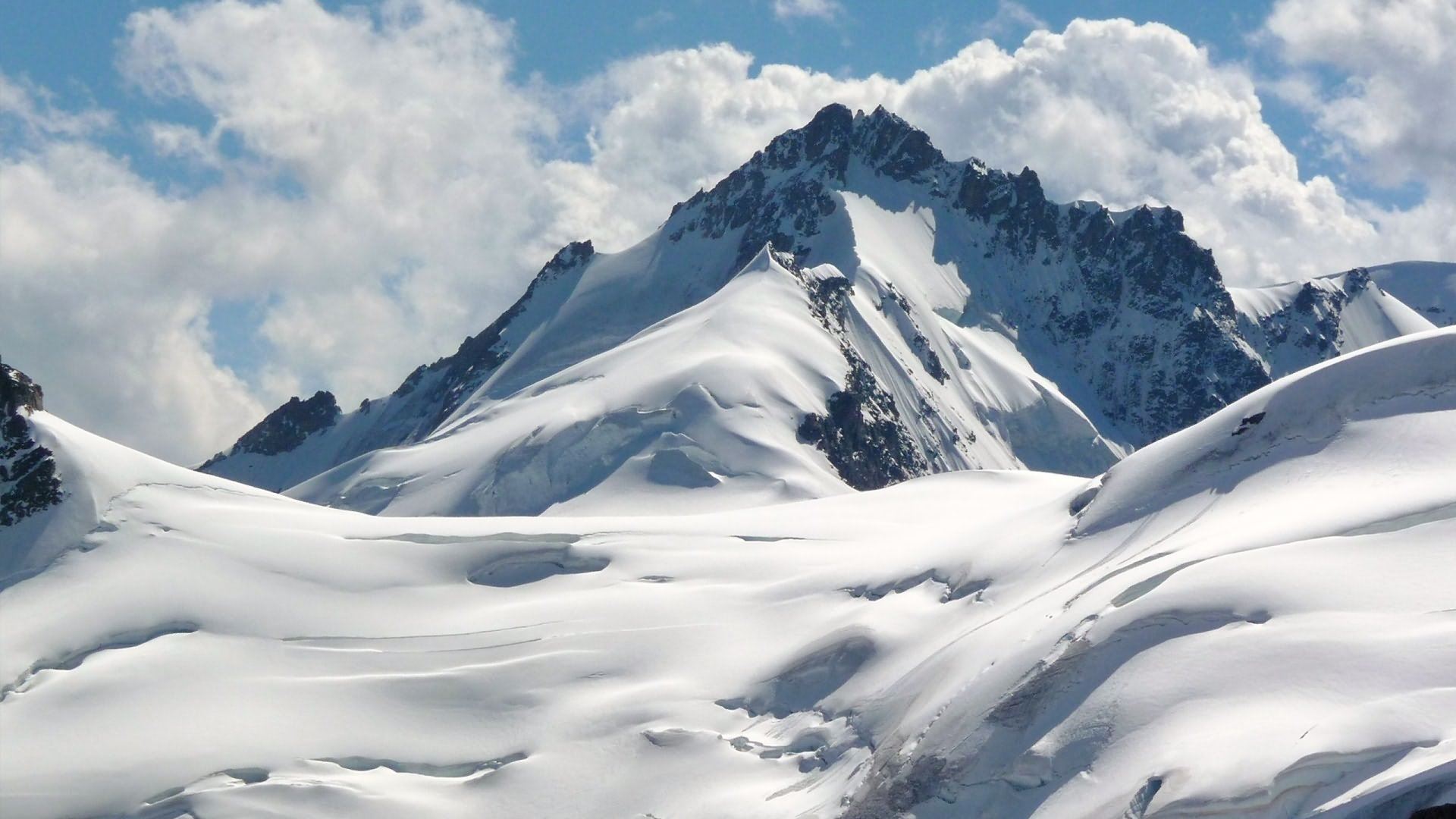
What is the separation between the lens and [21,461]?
59.1m

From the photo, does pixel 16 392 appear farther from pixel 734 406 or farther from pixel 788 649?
pixel 734 406

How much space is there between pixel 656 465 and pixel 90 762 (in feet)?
207

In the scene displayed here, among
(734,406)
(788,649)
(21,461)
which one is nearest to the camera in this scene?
(788,649)

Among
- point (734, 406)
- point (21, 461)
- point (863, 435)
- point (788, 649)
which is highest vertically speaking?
point (734, 406)

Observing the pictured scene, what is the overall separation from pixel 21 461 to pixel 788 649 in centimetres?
2890

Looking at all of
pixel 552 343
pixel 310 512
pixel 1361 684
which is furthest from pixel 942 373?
pixel 1361 684

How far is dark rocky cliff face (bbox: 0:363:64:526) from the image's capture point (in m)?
57.4

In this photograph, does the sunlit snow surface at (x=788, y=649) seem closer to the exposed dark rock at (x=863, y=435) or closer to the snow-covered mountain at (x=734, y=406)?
the snow-covered mountain at (x=734, y=406)

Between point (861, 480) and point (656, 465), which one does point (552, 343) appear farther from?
point (656, 465)

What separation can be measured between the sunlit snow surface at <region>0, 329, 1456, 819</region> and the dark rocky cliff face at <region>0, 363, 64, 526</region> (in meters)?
0.82

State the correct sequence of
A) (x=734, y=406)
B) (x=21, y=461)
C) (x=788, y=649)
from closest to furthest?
1. (x=788, y=649)
2. (x=21, y=461)
3. (x=734, y=406)

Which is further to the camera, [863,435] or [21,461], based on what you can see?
[863,435]

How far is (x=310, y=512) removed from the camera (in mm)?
62906

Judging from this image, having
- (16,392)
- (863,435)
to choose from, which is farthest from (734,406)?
(16,392)
